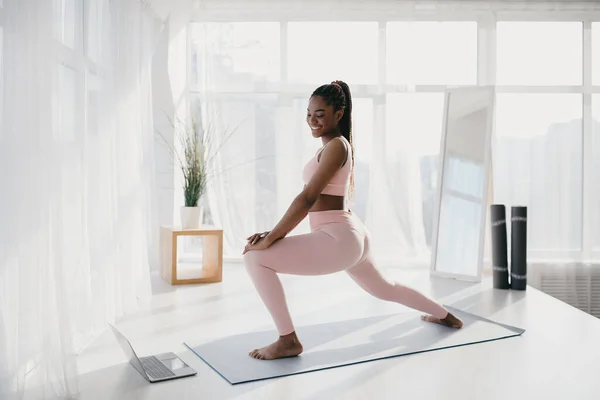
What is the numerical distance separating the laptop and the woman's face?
1174 millimetres

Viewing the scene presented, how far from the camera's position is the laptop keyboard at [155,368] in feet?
7.23

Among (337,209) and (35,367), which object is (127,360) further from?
(337,209)

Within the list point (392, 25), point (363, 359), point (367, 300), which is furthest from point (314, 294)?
point (392, 25)

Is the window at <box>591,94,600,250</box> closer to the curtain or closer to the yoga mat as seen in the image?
the curtain

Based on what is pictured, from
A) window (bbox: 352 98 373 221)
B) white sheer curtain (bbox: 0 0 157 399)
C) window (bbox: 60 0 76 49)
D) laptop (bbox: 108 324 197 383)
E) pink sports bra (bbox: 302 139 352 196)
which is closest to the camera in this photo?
white sheer curtain (bbox: 0 0 157 399)

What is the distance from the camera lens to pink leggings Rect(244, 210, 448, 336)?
227 cm

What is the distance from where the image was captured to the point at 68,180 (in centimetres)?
252

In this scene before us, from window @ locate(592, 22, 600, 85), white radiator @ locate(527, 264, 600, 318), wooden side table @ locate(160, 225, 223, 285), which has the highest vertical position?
window @ locate(592, 22, 600, 85)

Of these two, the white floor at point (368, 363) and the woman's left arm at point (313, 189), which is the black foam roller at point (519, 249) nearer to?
the white floor at point (368, 363)

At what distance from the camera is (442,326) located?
9.77 feet

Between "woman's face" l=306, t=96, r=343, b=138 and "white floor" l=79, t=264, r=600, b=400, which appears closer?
"white floor" l=79, t=264, r=600, b=400

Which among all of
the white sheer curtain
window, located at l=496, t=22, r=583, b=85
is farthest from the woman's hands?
window, located at l=496, t=22, r=583, b=85

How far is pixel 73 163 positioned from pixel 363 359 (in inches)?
62.5

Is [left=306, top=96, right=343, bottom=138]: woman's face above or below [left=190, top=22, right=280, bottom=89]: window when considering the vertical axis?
below
